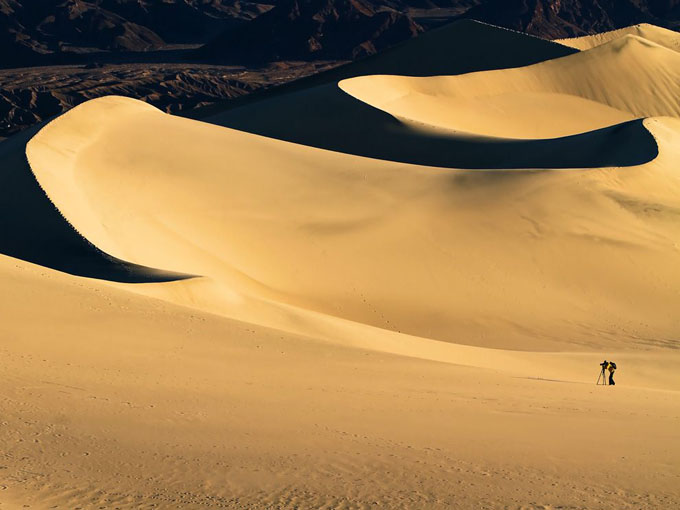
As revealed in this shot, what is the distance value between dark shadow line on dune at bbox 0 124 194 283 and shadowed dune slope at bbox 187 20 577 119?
27105 millimetres

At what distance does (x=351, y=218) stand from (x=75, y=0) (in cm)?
12099

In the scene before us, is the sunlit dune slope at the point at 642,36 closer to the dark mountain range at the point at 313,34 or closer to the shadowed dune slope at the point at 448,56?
the shadowed dune slope at the point at 448,56

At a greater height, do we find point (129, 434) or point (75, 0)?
point (129, 434)

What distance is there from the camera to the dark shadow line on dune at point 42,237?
17.9 metres

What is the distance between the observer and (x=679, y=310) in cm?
2239

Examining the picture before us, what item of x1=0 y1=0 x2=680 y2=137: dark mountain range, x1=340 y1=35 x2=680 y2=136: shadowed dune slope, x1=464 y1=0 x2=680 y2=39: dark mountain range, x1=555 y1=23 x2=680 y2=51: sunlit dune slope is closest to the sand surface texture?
x1=340 y1=35 x2=680 y2=136: shadowed dune slope

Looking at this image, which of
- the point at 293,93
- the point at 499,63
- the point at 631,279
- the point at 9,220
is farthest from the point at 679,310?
the point at 499,63

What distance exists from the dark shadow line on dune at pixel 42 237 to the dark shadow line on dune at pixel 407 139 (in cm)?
1576

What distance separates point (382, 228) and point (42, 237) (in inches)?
300

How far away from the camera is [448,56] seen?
5406 cm

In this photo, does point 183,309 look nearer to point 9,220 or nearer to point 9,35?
point 9,220

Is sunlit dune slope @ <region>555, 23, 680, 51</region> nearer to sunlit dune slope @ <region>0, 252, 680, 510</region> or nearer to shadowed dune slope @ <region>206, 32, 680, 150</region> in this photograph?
shadowed dune slope @ <region>206, 32, 680, 150</region>

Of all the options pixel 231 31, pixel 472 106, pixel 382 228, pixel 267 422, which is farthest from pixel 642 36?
pixel 231 31

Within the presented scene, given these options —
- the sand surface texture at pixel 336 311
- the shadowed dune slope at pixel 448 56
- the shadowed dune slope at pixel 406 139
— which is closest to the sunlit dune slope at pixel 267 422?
the sand surface texture at pixel 336 311
